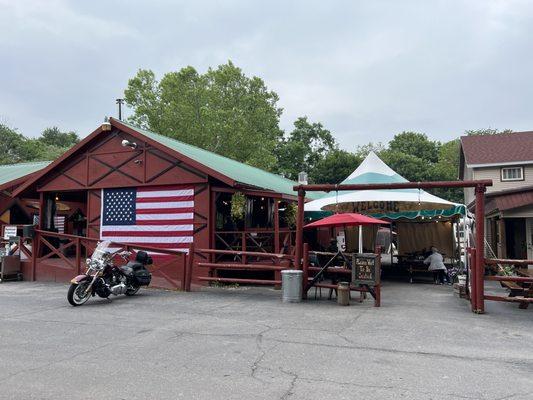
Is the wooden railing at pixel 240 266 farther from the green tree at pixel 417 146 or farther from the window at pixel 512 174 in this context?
the green tree at pixel 417 146

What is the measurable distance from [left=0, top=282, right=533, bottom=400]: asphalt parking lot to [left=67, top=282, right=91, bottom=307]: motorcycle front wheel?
22 centimetres

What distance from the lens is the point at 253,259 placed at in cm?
1415

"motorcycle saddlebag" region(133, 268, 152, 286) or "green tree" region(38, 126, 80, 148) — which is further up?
"green tree" region(38, 126, 80, 148)

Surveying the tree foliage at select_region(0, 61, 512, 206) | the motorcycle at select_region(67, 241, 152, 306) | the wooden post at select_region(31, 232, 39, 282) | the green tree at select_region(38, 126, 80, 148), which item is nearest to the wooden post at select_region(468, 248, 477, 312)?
the motorcycle at select_region(67, 241, 152, 306)

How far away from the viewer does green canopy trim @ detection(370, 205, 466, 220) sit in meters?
13.3

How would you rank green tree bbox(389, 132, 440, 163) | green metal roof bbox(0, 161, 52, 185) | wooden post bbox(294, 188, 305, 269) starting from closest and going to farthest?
wooden post bbox(294, 188, 305, 269) < green metal roof bbox(0, 161, 52, 185) < green tree bbox(389, 132, 440, 163)

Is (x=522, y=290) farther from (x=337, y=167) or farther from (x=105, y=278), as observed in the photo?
(x=337, y=167)

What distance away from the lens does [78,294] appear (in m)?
9.47

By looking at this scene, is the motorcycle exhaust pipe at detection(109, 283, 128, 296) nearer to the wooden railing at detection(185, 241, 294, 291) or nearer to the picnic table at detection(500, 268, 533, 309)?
the wooden railing at detection(185, 241, 294, 291)

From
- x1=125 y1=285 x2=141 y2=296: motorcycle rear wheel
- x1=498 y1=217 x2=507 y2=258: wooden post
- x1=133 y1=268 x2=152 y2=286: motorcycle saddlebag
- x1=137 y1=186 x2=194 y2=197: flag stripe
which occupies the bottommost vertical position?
x1=125 y1=285 x2=141 y2=296: motorcycle rear wheel

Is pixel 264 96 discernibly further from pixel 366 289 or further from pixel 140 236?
pixel 366 289

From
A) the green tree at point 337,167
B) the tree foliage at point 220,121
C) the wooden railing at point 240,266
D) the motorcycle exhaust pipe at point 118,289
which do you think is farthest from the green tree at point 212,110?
the motorcycle exhaust pipe at point 118,289

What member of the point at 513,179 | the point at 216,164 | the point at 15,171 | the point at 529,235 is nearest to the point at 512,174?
the point at 513,179

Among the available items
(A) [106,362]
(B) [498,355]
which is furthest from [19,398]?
(B) [498,355]
